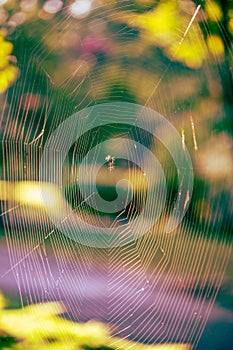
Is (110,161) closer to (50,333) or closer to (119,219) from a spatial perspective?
(119,219)

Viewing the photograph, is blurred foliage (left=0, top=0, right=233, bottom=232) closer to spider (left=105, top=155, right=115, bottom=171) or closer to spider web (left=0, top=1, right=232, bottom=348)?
spider web (left=0, top=1, right=232, bottom=348)

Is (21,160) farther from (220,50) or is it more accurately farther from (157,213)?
(220,50)

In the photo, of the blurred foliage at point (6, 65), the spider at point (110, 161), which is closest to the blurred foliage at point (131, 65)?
the blurred foliage at point (6, 65)

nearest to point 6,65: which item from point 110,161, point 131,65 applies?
point 131,65

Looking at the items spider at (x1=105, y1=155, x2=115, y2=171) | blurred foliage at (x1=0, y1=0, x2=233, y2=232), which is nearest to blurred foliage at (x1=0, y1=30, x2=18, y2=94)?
blurred foliage at (x1=0, y1=0, x2=233, y2=232)

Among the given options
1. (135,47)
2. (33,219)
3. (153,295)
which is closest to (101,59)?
(135,47)
